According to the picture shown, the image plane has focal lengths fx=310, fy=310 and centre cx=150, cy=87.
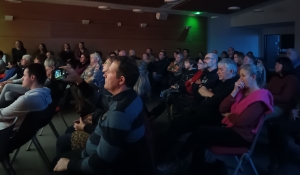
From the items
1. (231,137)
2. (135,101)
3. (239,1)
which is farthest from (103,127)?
(239,1)

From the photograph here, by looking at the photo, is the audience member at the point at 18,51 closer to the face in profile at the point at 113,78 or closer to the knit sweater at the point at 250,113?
the knit sweater at the point at 250,113

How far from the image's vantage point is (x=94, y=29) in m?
10.1

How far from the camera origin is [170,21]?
1170 centimetres

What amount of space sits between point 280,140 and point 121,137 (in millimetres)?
2004

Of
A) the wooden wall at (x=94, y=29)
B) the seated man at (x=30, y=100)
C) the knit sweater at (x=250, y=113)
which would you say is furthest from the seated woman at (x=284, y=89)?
the wooden wall at (x=94, y=29)

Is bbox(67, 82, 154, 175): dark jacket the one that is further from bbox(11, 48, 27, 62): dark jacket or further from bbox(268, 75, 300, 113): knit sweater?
bbox(11, 48, 27, 62): dark jacket

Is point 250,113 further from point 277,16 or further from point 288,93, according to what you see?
point 277,16

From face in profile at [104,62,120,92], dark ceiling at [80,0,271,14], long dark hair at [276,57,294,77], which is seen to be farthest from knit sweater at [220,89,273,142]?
dark ceiling at [80,0,271,14]

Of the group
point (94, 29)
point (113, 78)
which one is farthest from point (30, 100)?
point (94, 29)

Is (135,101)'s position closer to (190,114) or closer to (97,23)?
(190,114)

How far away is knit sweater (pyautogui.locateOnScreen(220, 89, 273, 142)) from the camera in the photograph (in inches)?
98.6

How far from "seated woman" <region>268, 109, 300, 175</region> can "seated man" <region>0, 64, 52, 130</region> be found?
2138mm

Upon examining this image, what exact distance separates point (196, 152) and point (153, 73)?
5048 mm

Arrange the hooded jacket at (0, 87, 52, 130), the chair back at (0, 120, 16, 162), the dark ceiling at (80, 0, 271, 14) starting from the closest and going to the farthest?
1. the chair back at (0, 120, 16, 162)
2. the hooded jacket at (0, 87, 52, 130)
3. the dark ceiling at (80, 0, 271, 14)
